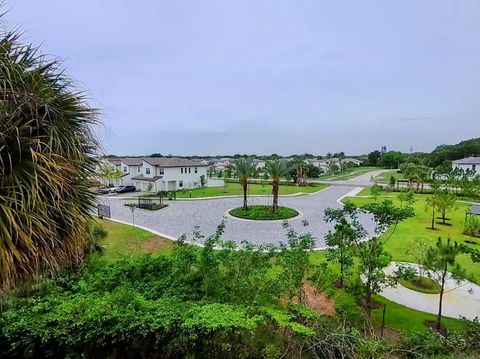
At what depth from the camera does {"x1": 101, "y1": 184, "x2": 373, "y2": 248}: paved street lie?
67.7ft

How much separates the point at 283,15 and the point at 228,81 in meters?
19.3

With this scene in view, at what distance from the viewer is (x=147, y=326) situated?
4.73 meters

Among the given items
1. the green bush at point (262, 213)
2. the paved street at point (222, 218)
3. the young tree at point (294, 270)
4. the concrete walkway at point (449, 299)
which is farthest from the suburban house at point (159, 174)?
the young tree at point (294, 270)

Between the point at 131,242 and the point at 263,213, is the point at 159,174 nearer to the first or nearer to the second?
the point at 263,213

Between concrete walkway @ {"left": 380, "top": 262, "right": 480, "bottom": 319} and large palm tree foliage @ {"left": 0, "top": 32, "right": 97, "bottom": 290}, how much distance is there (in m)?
10.7

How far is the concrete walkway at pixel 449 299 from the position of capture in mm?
10516

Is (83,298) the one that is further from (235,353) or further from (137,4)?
(137,4)

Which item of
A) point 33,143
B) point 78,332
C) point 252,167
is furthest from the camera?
point 252,167

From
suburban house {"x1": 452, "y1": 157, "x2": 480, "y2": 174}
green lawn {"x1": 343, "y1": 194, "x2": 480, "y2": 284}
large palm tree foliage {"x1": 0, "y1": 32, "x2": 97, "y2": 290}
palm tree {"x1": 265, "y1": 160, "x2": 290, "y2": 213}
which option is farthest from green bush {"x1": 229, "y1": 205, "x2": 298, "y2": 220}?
suburban house {"x1": 452, "y1": 157, "x2": 480, "y2": 174}

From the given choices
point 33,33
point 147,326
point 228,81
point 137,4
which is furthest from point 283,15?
point 228,81

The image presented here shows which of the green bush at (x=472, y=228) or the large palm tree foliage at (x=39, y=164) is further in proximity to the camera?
the green bush at (x=472, y=228)

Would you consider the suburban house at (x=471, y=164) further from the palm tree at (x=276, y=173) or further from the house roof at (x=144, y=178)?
the house roof at (x=144, y=178)

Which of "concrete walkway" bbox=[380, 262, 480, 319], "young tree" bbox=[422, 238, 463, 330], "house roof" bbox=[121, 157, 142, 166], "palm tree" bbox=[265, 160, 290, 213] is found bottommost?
"concrete walkway" bbox=[380, 262, 480, 319]

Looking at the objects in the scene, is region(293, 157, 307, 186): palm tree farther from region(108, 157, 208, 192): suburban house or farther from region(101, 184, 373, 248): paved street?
region(108, 157, 208, 192): suburban house
